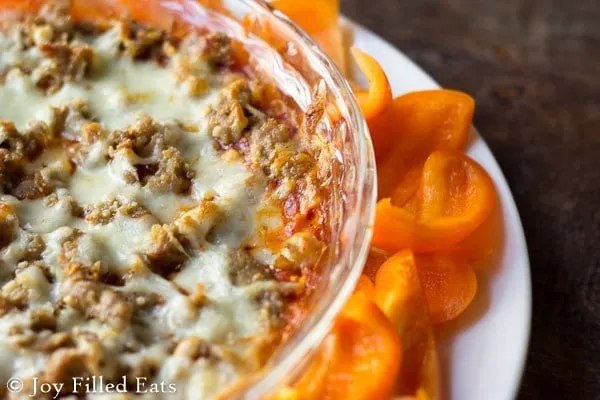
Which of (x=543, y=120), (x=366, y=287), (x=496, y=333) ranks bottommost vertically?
(x=543, y=120)

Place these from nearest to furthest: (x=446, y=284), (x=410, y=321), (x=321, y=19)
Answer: (x=410, y=321) < (x=446, y=284) < (x=321, y=19)

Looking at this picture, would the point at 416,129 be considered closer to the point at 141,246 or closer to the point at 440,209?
the point at 440,209

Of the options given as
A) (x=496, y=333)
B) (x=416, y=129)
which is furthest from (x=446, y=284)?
(x=416, y=129)

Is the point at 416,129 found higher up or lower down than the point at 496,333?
higher up

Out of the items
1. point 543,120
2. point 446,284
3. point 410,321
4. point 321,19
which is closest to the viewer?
point 410,321

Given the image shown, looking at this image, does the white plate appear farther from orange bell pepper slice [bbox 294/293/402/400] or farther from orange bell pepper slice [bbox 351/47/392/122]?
orange bell pepper slice [bbox 351/47/392/122]

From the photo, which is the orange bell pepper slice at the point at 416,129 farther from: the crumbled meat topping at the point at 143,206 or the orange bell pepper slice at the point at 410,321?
the orange bell pepper slice at the point at 410,321

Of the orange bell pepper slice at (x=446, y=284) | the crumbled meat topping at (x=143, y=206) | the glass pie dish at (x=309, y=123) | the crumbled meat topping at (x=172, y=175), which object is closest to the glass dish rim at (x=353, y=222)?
the glass pie dish at (x=309, y=123)

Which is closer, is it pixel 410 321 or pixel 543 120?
pixel 410 321

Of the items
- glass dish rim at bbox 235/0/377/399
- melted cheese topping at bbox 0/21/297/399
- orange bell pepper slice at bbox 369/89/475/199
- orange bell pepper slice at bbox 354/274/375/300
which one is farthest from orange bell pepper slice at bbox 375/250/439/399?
orange bell pepper slice at bbox 369/89/475/199
